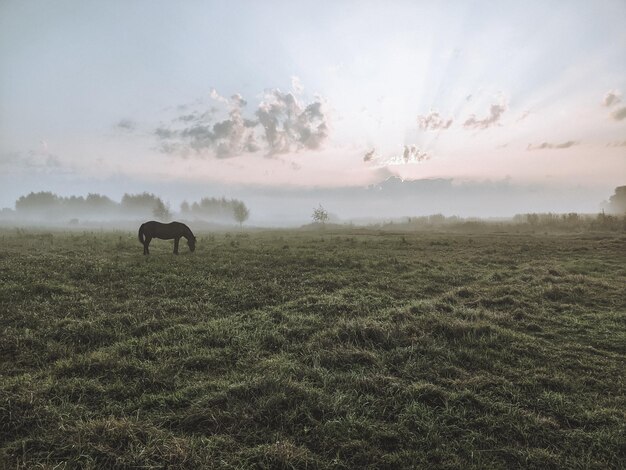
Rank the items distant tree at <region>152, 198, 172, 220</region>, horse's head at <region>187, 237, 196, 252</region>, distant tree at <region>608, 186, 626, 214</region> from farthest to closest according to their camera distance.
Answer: distant tree at <region>608, 186, 626, 214</region> → distant tree at <region>152, 198, 172, 220</region> → horse's head at <region>187, 237, 196, 252</region>

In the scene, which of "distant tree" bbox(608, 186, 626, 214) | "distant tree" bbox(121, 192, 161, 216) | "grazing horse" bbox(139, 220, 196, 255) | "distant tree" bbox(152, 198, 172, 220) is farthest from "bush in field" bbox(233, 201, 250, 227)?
"distant tree" bbox(608, 186, 626, 214)

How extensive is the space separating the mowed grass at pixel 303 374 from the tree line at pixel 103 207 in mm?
154139

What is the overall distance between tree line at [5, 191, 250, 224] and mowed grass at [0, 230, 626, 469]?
154m

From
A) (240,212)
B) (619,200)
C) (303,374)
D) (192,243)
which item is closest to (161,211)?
(240,212)

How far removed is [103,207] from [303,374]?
684 feet

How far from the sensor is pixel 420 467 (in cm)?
461

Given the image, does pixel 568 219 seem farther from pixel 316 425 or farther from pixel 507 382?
pixel 316 425

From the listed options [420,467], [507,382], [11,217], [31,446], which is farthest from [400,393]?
[11,217]

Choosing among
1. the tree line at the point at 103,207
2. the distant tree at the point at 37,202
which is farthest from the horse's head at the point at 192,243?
the distant tree at the point at 37,202

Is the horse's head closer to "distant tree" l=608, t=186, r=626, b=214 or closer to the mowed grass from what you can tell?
the mowed grass

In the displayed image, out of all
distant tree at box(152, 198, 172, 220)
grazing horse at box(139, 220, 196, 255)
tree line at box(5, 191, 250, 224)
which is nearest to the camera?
grazing horse at box(139, 220, 196, 255)

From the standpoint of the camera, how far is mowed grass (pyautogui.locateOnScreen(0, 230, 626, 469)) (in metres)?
4.87

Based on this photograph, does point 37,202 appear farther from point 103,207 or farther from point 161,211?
point 161,211

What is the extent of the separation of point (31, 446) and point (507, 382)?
8.76m
